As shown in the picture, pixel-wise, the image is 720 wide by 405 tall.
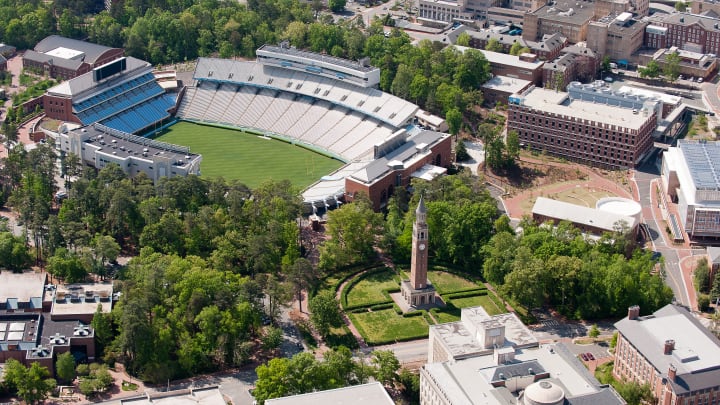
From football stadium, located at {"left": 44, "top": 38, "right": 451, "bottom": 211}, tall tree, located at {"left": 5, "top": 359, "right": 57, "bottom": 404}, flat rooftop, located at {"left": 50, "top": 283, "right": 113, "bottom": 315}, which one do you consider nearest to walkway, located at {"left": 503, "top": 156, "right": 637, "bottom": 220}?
football stadium, located at {"left": 44, "top": 38, "right": 451, "bottom": 211}

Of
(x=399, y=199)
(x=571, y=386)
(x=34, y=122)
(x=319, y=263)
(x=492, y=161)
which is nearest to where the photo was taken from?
(x=571, y=386)

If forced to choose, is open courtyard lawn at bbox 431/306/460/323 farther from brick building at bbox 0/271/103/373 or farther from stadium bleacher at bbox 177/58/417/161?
stadium bleacher at bbox 177/58/417/161

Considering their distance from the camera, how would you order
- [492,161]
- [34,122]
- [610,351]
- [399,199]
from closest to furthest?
[610,351]
[399,199]
[492,161]
[34,122]

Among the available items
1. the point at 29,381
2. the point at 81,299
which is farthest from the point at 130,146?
the point at 29,381

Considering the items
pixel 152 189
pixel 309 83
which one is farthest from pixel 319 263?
pixel 309 83

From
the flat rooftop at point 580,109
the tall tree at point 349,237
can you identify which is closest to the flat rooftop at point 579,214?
the tall tree at point 349,237

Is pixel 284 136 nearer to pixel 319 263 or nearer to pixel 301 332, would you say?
pixel 319 263
